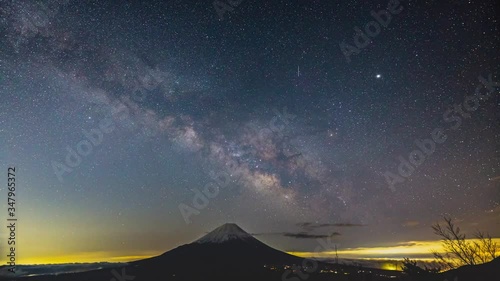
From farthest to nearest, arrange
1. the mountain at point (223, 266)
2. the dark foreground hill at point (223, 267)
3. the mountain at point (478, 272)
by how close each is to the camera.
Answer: the mountain at point (223, 266)
the dark foreground hill at point (223, 267)
the mountain at point (478, 272)

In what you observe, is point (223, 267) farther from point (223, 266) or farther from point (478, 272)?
point (478, 272)

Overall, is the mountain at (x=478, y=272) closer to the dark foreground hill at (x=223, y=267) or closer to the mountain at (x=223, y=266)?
the dark foreground hill at (x=223, y=267)

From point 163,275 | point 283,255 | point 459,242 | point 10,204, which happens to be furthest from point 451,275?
point 283,255

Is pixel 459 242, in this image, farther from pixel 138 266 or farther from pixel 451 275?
pixel 138 266

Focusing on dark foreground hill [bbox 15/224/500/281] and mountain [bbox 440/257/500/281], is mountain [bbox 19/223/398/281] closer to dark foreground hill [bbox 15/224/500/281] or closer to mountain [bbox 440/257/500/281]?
dark foreground hill [bbox 15/224/500/281]

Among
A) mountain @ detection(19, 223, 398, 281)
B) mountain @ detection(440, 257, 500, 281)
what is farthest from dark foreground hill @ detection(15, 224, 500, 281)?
mountain @ detection(440, 257, 500, 281)

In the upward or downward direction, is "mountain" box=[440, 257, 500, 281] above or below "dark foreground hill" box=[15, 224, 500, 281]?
above

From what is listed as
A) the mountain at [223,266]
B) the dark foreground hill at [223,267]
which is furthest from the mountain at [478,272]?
the mountain at [223,266]

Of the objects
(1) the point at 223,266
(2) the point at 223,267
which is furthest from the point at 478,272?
(1) the point at 223,266

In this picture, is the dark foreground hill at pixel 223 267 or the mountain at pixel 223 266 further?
the mountain at pixel 223 266

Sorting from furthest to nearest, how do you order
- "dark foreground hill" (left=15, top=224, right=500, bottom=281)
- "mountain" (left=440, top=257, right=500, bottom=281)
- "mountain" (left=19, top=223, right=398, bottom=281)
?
1. "mountain" (left=19, top=223, right=398, bottom=281)
2. "dark foreground hill" (left=15, top=224, right=500, bottom=281)
3. "mountain" (left=440, top=257, right=500, bottom=281)

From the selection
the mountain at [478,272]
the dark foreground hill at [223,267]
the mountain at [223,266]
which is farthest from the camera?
the mountain at [223,266]
